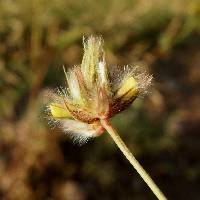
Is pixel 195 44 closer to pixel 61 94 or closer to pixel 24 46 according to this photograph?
pixel 24 46

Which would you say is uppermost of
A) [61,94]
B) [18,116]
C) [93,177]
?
[18,116]

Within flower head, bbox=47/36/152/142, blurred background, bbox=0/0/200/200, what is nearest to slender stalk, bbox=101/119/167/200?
flower head, bbox=47/36/152/142

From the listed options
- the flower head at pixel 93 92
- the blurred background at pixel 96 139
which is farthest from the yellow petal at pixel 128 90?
the blurred background at pixel 96 139

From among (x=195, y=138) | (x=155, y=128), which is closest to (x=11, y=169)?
(x=155, y=128)

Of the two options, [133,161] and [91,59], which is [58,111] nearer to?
[91,59]

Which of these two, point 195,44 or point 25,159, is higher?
point 195,44

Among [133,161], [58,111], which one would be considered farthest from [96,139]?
[133,161]
